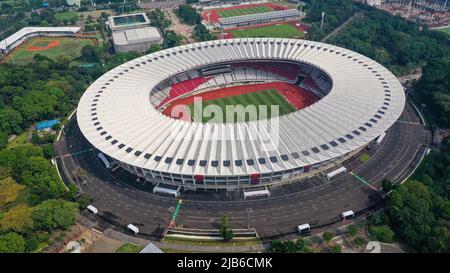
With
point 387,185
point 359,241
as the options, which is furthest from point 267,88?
point 359,241

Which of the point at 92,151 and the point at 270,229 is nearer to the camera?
the point at 270,229

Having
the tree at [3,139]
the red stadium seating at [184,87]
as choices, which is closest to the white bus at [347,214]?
the red stadium seating at [184,87]

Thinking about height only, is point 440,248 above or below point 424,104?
below

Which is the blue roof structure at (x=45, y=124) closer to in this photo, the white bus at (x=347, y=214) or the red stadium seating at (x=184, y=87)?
the red stadium seating at (x=184, y=87)

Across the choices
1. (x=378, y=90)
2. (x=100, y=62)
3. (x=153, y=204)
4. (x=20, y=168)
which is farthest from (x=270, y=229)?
(x=100, y=62)

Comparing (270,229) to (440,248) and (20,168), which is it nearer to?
(440,248)

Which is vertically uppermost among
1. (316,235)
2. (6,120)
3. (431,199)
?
(6,120)

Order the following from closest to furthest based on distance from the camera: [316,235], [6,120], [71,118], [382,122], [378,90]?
[316,235] → [382,122] → [378,90] → [6,120] → [71,118]

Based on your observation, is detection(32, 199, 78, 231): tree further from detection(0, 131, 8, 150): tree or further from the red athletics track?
the red athletics track
